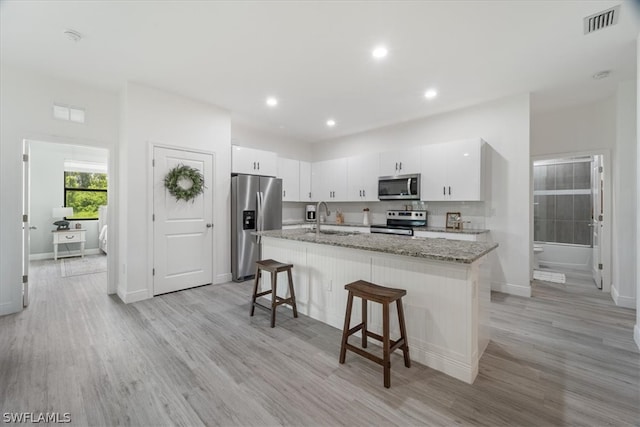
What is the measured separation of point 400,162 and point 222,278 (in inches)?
143

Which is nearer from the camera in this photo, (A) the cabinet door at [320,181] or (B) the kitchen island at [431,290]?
A: (B) the kitchen island at [431,290]

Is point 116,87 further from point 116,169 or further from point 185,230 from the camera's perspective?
point 185,230

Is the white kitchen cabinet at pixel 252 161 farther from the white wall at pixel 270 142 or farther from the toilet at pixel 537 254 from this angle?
the toilet at pixel 537 254

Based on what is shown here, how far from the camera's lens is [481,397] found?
1.80 meters

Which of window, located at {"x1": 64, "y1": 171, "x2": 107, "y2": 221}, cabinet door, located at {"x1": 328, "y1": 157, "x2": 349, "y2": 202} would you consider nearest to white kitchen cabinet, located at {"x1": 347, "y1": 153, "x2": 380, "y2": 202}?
cabinet door, located at {"x1": 328, "y1": 157, "x2": 349, "y2": 202}

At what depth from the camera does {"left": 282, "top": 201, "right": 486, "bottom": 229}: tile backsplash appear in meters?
4.30

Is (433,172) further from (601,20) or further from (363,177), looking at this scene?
(601,20)

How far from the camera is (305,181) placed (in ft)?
20.5

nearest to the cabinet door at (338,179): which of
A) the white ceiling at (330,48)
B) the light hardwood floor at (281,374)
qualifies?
the white ceiling at (330,48)

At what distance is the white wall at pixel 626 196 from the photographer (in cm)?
341

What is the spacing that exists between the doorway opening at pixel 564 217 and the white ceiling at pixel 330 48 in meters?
2.76

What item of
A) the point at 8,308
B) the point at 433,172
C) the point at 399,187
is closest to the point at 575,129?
the point at 433,172

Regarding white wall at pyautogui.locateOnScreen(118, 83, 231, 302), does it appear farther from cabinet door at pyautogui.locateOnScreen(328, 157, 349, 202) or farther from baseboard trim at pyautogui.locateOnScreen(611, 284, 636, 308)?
baseboard trim at pyautogui.locateOnScreen(611, 284, 636, 308)

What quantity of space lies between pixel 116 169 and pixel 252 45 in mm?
2732
